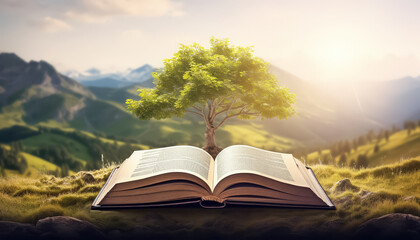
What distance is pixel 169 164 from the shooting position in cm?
607

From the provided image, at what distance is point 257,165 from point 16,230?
454cm

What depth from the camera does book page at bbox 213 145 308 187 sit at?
5.81 m

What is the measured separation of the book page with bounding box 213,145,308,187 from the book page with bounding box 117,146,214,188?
291 millimetres

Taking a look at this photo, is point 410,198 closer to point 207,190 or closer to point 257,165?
point 257,165

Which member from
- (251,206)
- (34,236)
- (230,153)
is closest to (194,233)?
(251,206)

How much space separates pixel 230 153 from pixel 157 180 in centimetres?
208

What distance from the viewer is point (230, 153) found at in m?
7.02

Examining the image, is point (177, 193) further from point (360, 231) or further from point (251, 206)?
point (360, 231)

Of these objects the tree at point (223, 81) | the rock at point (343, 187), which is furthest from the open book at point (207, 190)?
the tree at point (223, 81)

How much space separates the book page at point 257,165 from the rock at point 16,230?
3310mm

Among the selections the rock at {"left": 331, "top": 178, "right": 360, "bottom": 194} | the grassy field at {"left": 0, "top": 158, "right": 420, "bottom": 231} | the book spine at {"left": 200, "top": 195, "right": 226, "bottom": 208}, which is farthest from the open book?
the rock at {"left": 331, "top": 178, "right": 360, "bottom": 194}

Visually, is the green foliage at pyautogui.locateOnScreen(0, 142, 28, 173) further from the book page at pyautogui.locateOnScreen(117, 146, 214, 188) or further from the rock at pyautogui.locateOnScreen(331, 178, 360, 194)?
the rock at pyautogui.locateOnScreen(331, 178, 360, 194)

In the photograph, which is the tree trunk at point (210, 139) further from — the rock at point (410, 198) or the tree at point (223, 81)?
the rock at point (410, 198)

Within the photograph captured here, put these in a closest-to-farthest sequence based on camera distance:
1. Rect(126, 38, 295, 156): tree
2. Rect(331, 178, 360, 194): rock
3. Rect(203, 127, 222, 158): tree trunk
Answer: Rect(331, 178, 360, 194): rock
Rect(126, 38, 295, 156): tree
Rect(203, 127, 222, 158): tree trunk
